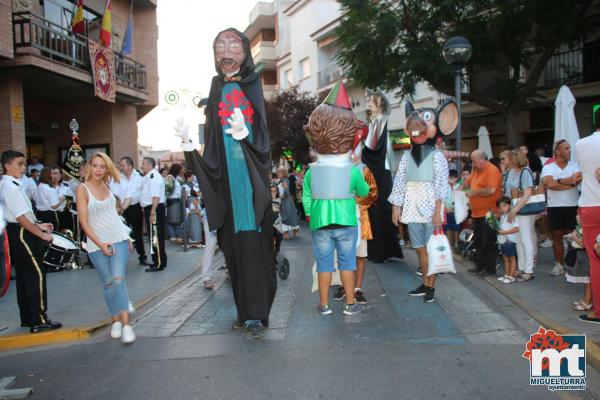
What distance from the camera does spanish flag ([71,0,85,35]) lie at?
15239 mm

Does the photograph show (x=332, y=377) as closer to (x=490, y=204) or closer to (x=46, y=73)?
(x=490, y=204)

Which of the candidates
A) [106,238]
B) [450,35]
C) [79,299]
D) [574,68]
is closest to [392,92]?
[450,35]

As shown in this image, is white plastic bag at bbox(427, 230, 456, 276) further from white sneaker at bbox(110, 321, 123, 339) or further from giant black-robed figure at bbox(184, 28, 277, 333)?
white sneaker at bbox(110, 321, 123, 339)

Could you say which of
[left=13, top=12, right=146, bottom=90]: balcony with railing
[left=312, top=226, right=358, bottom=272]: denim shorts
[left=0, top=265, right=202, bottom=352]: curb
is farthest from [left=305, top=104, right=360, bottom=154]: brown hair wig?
[left=13, top=12, right=146, bottom=90]: balcony with railing

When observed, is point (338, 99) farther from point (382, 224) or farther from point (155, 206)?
point (155, 206)

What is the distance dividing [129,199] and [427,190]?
203 inches

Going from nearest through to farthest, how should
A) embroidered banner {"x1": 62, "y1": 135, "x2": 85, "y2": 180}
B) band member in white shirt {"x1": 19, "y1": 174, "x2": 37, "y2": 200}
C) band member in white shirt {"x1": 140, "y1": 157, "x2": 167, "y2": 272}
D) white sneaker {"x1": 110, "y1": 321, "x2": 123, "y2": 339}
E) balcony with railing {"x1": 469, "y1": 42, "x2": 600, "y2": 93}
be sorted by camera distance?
white sneaker {"x1": 110, "y1": 321, "x2": 123, "y2": 339} < band member in white shirt {"x1": 140, "y1": 157, "x2": 167, "y2": 272} < band member in white shirt {"x1": 19, "y1": 174, "x2": 37, "y2": 200} < embroidered banner {"x1": 62, "y1": 135, "x2": 85, "y2": 180} < balcony with railing {"x1": 469, "y1": 42, "x2": 600, "y2": 93}

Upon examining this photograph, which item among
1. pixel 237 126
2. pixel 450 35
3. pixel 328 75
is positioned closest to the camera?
pixel 237 126

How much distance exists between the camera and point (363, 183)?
18.5 ft

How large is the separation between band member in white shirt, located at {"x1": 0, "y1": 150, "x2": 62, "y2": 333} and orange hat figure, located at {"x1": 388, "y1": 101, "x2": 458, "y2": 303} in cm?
390

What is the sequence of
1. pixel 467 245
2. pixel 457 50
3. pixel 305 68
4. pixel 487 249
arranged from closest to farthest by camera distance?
pixel 487 249 < pixel 467 245 < pixel 457 50 < pixel 305 68

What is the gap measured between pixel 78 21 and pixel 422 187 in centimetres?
1297

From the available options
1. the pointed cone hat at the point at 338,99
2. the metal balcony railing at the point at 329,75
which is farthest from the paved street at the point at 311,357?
the metal balcony railing at the point at 329,75

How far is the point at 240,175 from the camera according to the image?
5.08 metres
